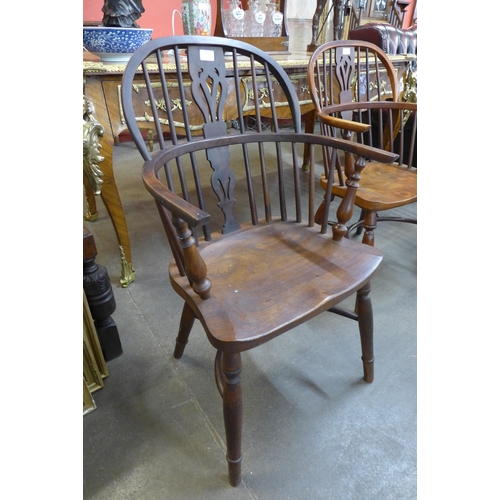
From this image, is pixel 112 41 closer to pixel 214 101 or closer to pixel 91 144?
pixel 91 144

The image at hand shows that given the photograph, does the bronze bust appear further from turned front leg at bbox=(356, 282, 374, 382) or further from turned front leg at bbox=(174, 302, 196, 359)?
turned front leg at bbox=(356, 282, 374, 382)

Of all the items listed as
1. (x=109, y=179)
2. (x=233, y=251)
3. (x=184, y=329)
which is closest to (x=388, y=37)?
(x=109, y=179)

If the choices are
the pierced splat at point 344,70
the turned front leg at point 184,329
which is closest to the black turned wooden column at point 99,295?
the turned front leg at point 184,329

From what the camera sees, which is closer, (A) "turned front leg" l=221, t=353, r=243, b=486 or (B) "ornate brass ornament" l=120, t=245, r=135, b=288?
(A) "turned front leg" l=221, t=353, r=243, b=486

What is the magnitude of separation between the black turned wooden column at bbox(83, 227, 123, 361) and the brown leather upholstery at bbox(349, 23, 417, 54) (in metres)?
2.40

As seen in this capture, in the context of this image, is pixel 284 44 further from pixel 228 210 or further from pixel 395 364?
pixel 395 364

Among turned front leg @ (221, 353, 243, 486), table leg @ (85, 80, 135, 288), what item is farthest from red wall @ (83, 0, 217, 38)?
turned front leg @ (221, 353, 243, 486)

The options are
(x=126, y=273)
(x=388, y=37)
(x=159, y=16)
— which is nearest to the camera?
(x=126, y=273)

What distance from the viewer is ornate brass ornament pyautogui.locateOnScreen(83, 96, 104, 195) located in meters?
1.12

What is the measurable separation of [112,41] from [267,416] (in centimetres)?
135

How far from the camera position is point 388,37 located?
7.98 feet

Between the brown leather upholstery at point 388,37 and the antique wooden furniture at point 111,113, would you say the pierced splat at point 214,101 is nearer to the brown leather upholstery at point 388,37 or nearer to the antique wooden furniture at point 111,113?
the antique wooden furniture at point 111,113

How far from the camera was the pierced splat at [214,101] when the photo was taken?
922 mm

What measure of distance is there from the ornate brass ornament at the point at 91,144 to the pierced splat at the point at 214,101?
41cm
